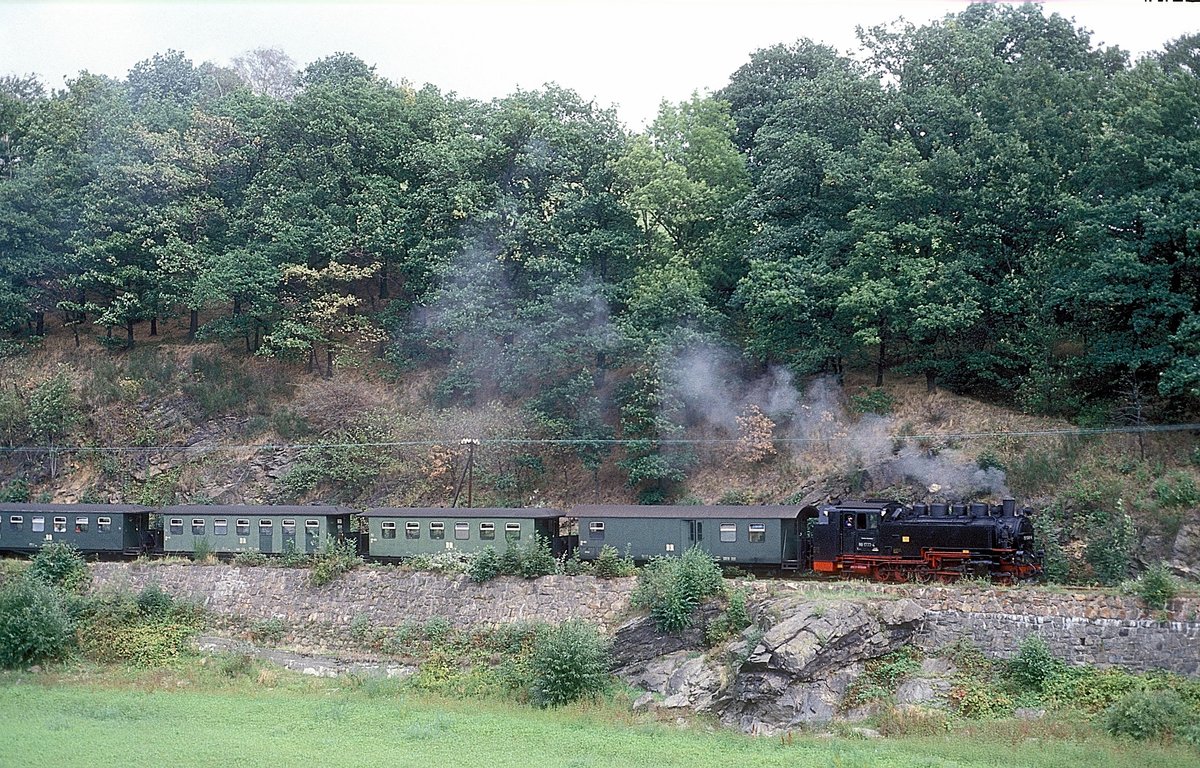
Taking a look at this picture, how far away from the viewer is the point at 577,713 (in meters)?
26.3

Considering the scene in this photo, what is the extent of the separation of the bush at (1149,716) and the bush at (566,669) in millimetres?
11715

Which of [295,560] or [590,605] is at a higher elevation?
[295,560]

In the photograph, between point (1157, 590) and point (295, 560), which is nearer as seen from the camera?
point (1157, 590)

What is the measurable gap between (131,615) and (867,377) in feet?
86.4

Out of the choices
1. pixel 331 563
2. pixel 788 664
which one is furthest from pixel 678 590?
pixel 331 563

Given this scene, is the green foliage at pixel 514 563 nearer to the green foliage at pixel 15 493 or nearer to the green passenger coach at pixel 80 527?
the green passenger coach at pixel 80 527

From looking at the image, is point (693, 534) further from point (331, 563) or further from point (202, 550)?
point (202, 550)

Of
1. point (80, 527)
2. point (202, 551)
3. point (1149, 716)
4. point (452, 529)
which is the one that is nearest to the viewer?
point (1149, 716)

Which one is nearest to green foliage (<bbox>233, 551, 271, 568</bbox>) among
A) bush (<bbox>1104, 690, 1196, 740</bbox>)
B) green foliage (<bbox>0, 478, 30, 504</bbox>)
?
green foliage (<bbox>0, 478, 30, 504</bbox>)

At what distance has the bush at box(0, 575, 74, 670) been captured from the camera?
30781 millimetres

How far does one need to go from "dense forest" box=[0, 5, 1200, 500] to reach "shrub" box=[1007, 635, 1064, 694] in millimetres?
10906

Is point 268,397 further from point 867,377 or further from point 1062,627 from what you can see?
point 1062,627

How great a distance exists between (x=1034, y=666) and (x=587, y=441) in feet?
61.7

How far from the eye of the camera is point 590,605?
30609 millimetres
